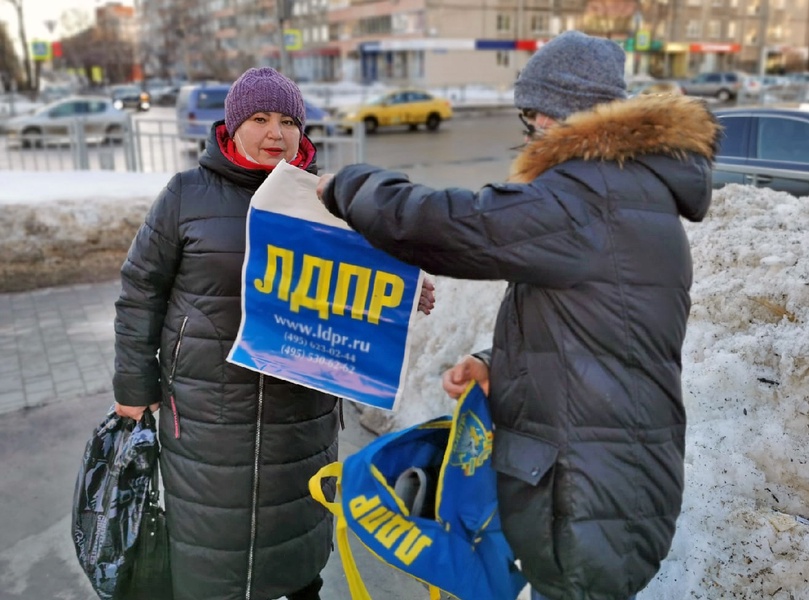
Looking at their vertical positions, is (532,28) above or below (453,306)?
above

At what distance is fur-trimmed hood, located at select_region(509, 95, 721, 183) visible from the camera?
5.03 ft

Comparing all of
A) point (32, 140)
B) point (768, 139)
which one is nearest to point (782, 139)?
point (768, 139)

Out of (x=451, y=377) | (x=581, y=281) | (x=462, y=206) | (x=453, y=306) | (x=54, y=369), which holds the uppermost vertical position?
(x=462, y=206)

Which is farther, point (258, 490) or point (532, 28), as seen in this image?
point (532, 28)

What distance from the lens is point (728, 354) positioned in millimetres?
3121

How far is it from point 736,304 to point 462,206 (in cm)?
228

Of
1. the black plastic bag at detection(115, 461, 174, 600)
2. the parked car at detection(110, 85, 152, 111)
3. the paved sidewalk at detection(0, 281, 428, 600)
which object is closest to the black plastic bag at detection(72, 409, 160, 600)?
the black plastic bag at detection(115, 461, 174, 600)

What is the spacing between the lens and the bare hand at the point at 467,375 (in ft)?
5.83

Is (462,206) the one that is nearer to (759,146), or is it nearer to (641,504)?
(641,504)

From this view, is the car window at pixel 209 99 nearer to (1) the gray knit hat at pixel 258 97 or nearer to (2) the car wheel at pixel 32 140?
(2) the car wheel at pixel 32 140

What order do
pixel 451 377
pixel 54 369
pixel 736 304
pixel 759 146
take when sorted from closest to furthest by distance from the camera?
1. pixel 451 377
2. pixel 736 304
3. pixel 54 369
4. pixel 759 146

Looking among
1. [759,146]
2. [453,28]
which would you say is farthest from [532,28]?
[759,146]

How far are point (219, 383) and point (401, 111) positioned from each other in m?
24.3

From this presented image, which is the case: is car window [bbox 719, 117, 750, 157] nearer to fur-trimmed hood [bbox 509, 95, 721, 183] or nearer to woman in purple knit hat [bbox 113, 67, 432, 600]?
woman in purple knit hat [bbox 113, 67, 432, 600]
